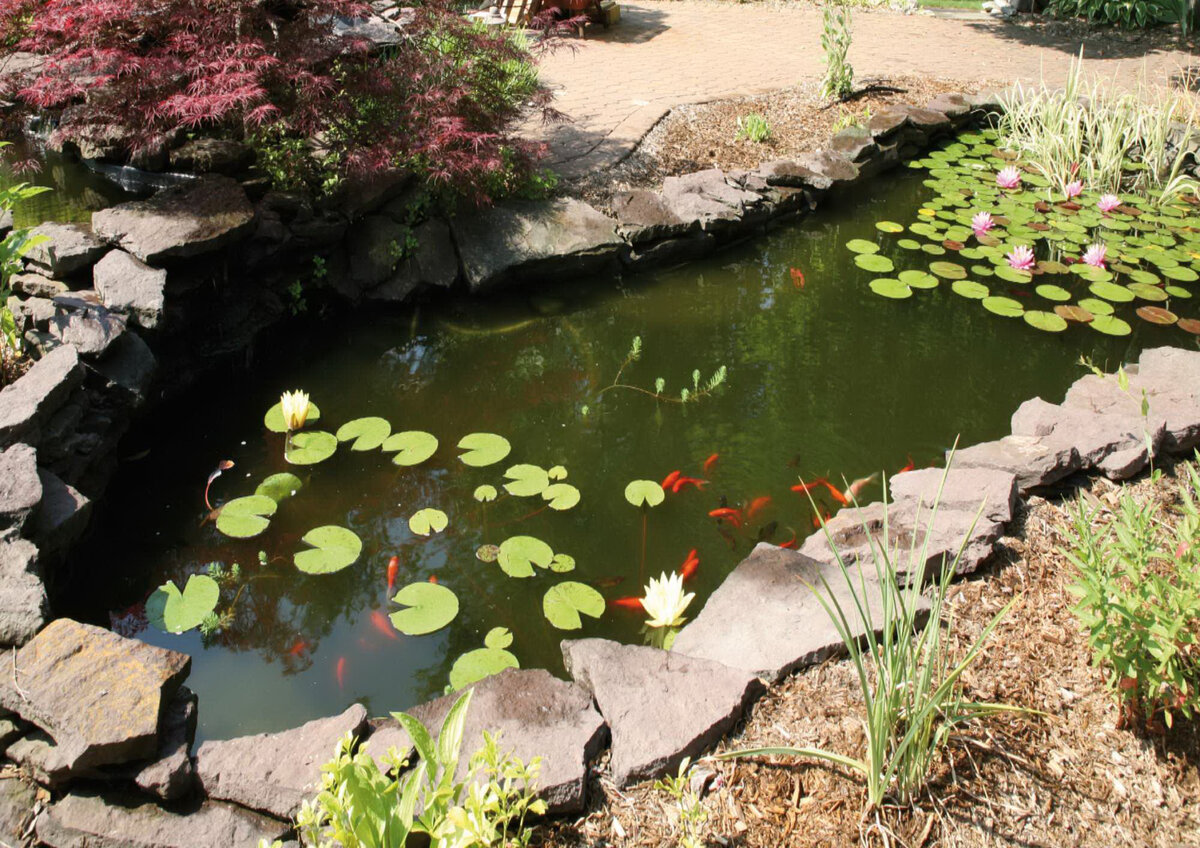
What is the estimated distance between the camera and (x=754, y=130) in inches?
248

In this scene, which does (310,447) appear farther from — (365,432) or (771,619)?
(771,619)

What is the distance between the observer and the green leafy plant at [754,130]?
630 centimetres

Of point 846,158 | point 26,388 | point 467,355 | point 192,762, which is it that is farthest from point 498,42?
point 192,762

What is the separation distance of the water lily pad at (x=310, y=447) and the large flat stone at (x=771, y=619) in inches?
68.0

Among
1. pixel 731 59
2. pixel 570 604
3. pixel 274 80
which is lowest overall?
pixel 570 604

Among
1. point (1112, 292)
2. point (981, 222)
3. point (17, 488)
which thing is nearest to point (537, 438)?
point (17, 488)

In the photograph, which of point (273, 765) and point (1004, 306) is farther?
point (1004, 306)

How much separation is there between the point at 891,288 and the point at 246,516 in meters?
3.57

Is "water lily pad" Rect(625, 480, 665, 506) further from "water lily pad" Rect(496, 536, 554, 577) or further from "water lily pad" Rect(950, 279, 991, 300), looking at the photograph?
"water lily pad" Rect(950, 279, 991, 300)

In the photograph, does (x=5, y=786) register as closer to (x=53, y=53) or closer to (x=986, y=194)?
(x=53, y=53)

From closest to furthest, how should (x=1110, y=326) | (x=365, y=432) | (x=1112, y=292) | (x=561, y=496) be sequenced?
1. (x=561, y=496)
2. (x=365, y=432)
3. (x=1110, y=326)
4. (x=1112, y=292)

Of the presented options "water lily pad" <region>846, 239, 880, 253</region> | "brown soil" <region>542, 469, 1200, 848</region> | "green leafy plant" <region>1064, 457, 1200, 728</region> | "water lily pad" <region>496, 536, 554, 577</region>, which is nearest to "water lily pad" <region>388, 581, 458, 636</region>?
"water lily pad" <region>496, 536, 554, 577</region>

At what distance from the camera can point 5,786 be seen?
207 centimetres

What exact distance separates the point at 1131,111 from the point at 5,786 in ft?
24.0
